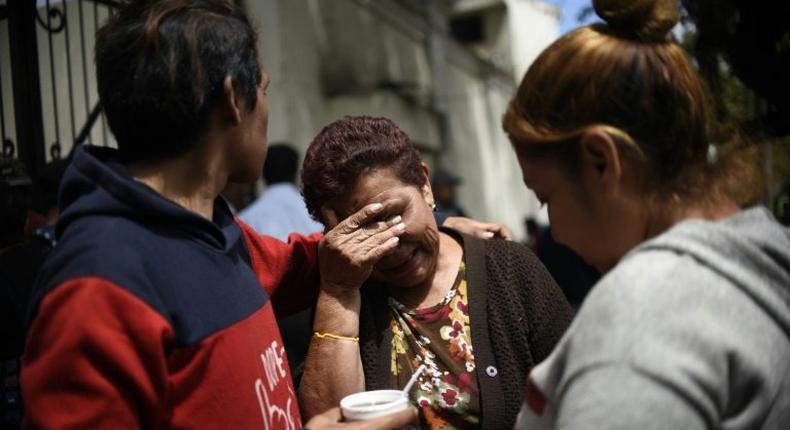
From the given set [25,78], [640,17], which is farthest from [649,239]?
[25,78]

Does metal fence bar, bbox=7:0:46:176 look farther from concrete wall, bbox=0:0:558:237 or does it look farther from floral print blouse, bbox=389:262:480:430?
floral print blouse, bbox=389:262:480:430

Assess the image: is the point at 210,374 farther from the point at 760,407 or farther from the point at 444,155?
Answer: the point at 444,155

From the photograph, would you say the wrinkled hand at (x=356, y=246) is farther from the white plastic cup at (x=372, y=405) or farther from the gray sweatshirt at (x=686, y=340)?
the gray sweatshirt at (x=686, y=340)

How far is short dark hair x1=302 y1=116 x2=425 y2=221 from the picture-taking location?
1903mm

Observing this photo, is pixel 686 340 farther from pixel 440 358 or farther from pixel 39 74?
pixel 39 74

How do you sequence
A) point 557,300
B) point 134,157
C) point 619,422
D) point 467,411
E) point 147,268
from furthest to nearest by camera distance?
point 557,300
point 467,411
point 134,157
point 147,268
point 619,422

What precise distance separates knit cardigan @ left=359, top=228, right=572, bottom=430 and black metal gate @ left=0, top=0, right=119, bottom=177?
161cm

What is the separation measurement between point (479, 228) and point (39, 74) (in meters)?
2.03

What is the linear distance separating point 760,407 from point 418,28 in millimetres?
11004

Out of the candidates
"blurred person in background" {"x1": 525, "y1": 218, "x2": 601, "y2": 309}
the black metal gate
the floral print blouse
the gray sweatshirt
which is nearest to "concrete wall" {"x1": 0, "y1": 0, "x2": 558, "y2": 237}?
the black metal gate

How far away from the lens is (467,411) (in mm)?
1777

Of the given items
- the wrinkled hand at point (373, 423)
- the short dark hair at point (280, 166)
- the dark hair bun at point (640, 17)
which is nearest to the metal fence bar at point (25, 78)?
the short dark hair at point (280, 166)

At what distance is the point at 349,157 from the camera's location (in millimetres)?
1901

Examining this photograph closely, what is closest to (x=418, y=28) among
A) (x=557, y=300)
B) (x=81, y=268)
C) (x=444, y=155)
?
(x=444, y=155)
